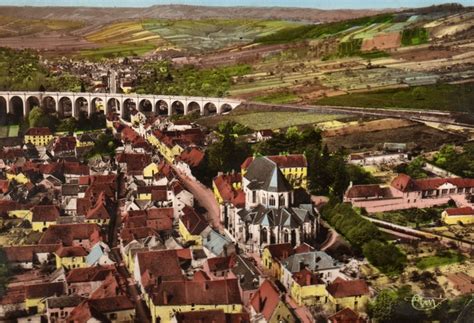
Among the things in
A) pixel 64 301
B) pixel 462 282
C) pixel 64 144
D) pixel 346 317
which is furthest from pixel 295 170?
pixel 64 144

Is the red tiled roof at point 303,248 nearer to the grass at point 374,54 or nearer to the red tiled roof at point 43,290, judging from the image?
the red tiled roof at point 43,290

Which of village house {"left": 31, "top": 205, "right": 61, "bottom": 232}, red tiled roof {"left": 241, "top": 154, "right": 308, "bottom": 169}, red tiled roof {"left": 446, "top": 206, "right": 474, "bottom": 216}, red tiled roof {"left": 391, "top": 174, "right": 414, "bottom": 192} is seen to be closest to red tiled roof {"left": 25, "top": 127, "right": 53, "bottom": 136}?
village house {"left": 31, "top": 205, "right": 61, "bottom": 232}

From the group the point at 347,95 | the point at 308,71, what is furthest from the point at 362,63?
the point at 347,95

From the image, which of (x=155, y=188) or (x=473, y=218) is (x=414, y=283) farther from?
(x=155, y=188)

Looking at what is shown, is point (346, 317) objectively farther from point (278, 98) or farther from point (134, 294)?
point (278, 98)

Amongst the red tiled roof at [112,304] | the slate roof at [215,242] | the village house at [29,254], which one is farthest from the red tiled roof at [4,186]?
the red tiled roof at [112,304]

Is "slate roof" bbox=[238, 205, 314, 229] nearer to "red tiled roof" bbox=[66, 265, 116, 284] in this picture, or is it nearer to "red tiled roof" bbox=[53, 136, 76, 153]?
"red tiled roof" bbox=[66, 265, 116, 284]
